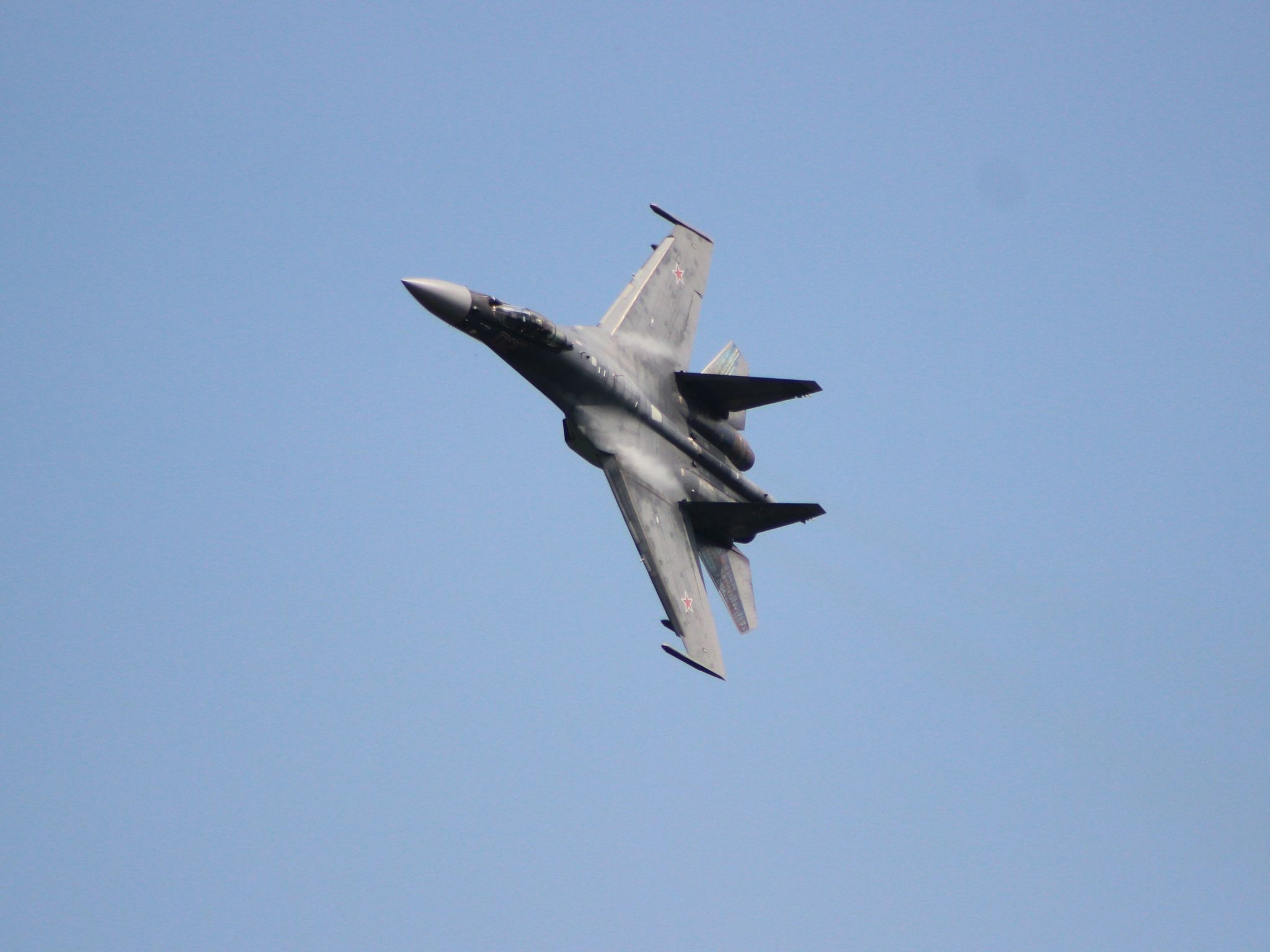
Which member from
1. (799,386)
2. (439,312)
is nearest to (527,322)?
(439,312)

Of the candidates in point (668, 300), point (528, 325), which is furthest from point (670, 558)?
point (668, 300)

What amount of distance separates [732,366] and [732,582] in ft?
23.3

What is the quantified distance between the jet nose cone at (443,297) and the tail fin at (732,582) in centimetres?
972

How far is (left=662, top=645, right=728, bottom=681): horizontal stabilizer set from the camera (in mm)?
40531

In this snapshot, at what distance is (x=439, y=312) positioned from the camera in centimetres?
4097

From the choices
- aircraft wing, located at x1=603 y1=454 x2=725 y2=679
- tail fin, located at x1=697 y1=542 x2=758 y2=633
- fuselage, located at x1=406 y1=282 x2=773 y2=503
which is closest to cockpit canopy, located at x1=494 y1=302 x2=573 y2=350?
fuselage, located at x1=406 y1=282 x2=773 y2=503

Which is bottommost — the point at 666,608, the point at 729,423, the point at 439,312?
the point at 666,608

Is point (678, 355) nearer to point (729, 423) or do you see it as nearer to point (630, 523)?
point (729, 423)

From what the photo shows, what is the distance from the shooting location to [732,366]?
48.1 metres

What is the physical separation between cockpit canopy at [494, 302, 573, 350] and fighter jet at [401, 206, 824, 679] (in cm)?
4

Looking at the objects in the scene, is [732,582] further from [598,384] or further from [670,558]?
[598,384]

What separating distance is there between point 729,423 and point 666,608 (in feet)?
23.5

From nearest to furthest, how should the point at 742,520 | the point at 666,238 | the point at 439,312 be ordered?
the point at 439,312 → the point at 742,520 → the point at 666,238

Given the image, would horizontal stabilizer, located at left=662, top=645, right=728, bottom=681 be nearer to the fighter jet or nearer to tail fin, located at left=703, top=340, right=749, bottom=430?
the fighter jet
